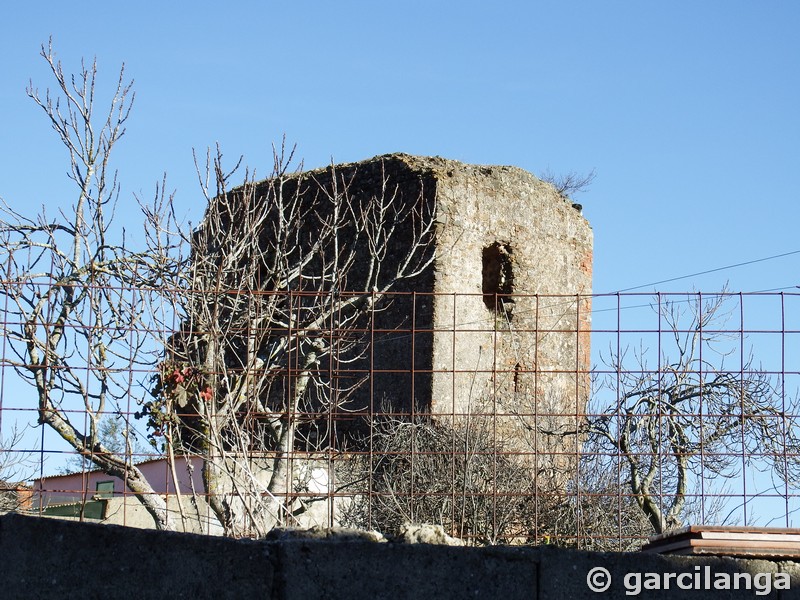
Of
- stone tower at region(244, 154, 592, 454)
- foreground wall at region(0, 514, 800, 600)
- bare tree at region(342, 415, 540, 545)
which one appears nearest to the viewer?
foreground wall at region(0, 514, 800, 600)

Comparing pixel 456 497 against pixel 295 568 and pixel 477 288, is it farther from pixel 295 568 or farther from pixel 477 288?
pixel 295 568

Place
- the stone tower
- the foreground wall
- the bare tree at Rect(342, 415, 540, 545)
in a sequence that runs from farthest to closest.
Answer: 1. the stone tower
2. the bare tree at Rect(342, 415, 540, 545)
3. the foreground wall

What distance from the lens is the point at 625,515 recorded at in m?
11.2

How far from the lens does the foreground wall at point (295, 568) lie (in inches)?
143

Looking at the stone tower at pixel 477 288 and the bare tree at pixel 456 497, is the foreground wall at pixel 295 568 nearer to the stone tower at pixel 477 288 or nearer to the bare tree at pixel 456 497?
the bare tree at pixel 456 497

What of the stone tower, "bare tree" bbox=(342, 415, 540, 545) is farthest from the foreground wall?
the stone tower

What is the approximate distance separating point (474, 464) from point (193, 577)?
687 centimetres

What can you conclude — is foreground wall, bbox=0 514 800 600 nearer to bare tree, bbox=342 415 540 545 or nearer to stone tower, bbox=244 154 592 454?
bare tree, bbox=342 415 540 545

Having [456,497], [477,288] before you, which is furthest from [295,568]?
[477,288]

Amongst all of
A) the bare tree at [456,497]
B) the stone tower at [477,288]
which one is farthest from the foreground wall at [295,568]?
the stone tower at [477,288]

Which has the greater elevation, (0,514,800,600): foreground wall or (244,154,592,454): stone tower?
(244,154,592,454): stone tower

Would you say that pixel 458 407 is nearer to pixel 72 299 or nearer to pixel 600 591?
pixel 72 299

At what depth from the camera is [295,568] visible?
3.74 m

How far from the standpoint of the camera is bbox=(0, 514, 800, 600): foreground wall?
3.64 m
